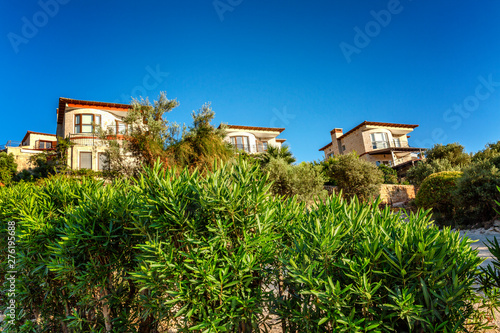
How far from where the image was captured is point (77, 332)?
3160 millimetres

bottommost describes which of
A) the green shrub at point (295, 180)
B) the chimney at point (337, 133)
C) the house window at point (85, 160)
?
the green shrub at point (295, 180)

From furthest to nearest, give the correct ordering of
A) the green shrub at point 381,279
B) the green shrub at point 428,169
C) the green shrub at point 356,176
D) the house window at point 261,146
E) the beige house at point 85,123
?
the house window at point 261,146, the beige house at point 85,123, the green shrub at point 428,169, the green shrub at point 356,176, the green shrub at point 381,279

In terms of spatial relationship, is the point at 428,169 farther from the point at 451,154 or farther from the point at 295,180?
the point at 295,180

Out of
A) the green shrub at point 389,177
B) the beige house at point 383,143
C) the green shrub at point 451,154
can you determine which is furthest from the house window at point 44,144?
the green shrub at point 451,154

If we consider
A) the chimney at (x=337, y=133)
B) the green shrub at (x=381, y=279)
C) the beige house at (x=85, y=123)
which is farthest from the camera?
the chimney at (x=337, y=133)

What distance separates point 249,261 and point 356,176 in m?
25.1

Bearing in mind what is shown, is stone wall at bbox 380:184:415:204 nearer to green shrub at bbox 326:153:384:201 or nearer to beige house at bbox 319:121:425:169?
green shrub at bbox 326:153:384:201

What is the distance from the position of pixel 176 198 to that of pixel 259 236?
0.74 metres

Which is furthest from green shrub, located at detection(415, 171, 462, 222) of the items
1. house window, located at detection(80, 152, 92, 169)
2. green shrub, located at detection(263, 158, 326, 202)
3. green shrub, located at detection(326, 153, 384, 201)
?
house window, located at detection(80, 152, 92, 169)

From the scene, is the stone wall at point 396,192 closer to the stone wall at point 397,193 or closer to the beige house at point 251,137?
the stone wall at point 397,193

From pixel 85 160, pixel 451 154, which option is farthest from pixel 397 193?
pixel 85 160

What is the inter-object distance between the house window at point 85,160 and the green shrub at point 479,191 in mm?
29120

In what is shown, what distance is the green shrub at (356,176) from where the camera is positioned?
2509cm

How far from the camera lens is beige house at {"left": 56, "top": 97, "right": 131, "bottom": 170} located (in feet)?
90.4
